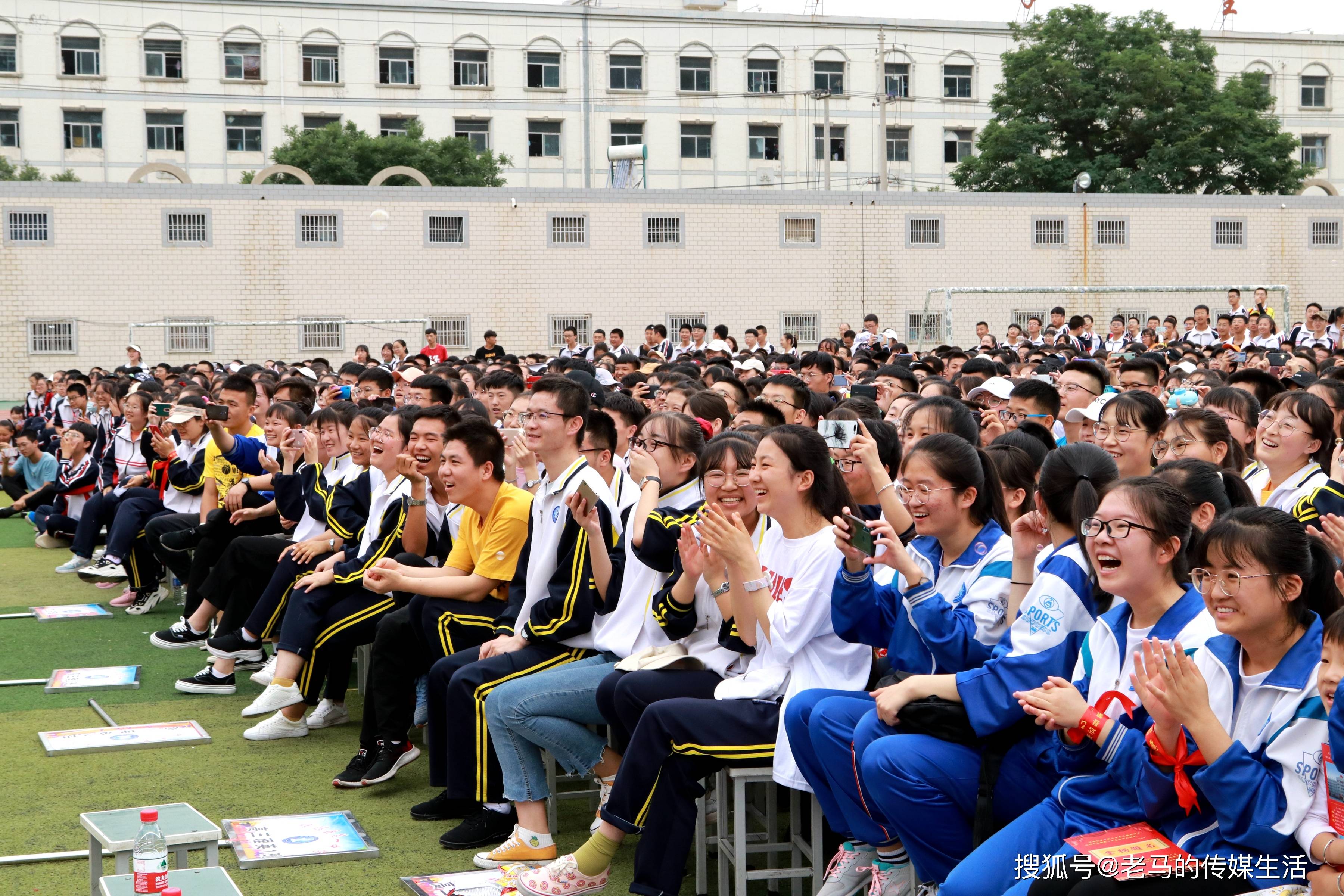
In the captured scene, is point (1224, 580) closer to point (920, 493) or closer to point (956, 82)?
point (920, 493)

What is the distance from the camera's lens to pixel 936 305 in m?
28.3

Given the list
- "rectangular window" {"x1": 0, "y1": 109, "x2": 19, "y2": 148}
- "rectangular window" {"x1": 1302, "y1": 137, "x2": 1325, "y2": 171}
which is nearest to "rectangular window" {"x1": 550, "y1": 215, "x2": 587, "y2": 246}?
"rectangular window" {"x1": 0, "y1": 109, "x2": 19, "y2": 148}

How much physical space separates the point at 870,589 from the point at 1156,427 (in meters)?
1.98

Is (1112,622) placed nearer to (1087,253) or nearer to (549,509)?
(549,509)

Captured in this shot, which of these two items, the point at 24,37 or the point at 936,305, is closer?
the point at 936,305

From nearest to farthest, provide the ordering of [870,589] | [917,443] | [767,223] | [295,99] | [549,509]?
[870,589] < [917,443] < [549,509] < [767,223] < [295,99]

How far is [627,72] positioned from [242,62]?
1161cm

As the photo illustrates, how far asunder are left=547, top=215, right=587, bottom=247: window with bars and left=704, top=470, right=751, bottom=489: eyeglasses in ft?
76.6

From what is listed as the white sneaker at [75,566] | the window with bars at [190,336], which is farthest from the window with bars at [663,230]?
the white sneaker at [75,566]

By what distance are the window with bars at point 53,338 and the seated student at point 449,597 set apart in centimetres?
2268

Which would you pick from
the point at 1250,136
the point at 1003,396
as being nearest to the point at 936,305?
the point at 1250,136

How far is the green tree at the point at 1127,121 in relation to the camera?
3638cm

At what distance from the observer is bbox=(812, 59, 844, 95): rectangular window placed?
144 ft

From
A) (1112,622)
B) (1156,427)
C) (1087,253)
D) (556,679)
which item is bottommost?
(556,679)
